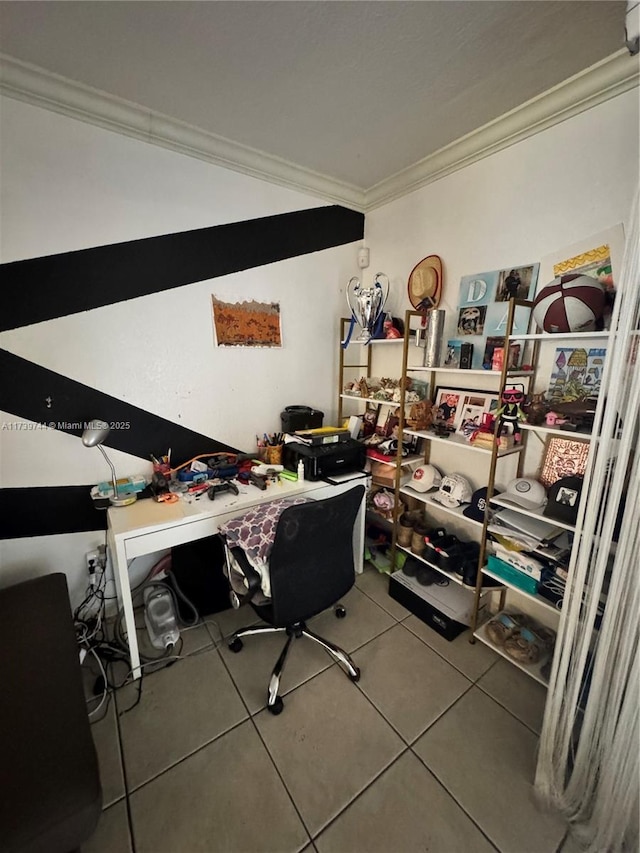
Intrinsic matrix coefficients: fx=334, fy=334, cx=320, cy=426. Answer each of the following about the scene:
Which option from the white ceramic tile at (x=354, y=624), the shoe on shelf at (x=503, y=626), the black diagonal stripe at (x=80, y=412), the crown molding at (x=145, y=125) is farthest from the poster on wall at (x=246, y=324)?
the shoe on shelf at (x=503, y=626)

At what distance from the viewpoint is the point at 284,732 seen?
1392 mm

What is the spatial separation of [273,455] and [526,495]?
1.47m

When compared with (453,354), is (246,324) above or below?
above

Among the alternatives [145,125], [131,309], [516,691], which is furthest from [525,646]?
[145,125]

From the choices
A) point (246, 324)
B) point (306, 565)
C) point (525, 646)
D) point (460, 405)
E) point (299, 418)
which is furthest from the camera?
point (299, 418)

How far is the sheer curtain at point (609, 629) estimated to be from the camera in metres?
0.91

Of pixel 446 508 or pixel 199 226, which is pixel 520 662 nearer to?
pixel 446 508

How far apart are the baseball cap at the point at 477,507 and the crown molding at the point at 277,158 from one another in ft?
6.00

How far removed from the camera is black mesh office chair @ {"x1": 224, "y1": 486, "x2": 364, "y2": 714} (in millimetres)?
1343

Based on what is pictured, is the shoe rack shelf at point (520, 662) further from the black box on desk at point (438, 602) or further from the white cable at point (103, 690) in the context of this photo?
the white cable at point (103, 690)

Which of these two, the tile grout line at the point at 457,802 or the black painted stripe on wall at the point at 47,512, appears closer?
the tile grout line at the point at 457,802

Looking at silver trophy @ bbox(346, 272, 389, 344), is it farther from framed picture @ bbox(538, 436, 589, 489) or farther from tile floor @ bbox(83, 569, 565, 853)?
Result: tile floor @ bbox(83, 569, 565, 853)

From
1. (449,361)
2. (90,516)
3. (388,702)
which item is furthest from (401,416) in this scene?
(90,516)

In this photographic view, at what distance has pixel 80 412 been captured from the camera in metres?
1.77
